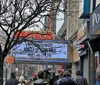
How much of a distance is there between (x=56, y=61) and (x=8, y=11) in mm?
15370

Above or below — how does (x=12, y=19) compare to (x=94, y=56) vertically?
above

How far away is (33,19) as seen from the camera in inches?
596

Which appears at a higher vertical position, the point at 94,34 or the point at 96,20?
the point at 96,20

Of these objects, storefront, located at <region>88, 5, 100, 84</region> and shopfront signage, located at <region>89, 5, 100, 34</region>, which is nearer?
shopfront signage, located at <region>89, 5, 100, 34</region>

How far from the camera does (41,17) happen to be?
14836mm

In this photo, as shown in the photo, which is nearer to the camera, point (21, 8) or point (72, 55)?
point (21, 8)

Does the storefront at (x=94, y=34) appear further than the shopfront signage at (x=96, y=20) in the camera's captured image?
Yes

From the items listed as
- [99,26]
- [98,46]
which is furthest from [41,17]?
[99,26]

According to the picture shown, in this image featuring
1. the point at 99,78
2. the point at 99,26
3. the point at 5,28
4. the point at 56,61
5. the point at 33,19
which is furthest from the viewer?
the point at 56,61

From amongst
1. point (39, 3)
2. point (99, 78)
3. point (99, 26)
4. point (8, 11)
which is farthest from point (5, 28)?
point (99, 78)

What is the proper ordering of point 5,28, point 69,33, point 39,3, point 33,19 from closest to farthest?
point 39,3 < point 33,19 < point 5,28 < point 69,33

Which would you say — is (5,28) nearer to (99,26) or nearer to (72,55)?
(99,26)

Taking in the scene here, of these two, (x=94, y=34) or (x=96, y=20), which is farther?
(x=94, y=34)

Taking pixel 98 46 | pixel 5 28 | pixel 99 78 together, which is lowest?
pixel 99 78
